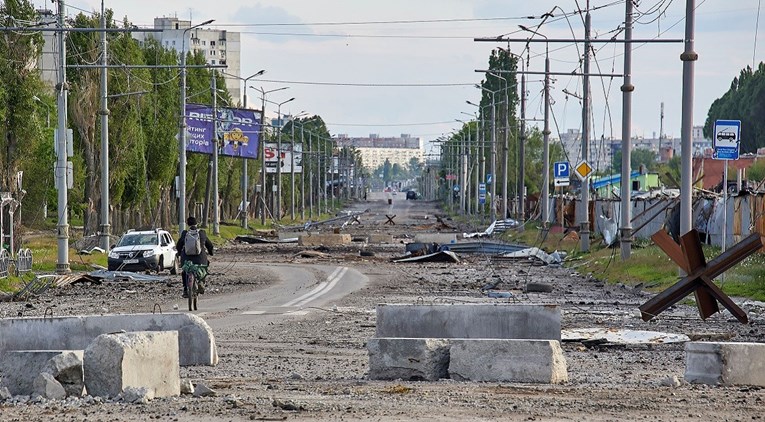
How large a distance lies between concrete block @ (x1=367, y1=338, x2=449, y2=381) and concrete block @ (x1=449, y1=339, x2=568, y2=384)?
0.12m

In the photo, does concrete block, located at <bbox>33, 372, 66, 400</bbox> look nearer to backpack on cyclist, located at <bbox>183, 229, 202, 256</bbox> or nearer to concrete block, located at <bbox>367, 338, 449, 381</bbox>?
concrete block, located at <bbox>367, 338, 449, 381</bbox>

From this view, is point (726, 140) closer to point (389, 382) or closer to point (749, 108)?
point (389, 382)

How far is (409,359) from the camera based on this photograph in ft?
45.9

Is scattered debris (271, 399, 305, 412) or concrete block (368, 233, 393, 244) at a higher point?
scattered debris (271, 399, 305, 412)

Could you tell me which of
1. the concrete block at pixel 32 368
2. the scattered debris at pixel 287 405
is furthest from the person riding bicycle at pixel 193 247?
the scattered debris at pixel 287 405

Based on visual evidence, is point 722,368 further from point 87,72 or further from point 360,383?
point 87,72

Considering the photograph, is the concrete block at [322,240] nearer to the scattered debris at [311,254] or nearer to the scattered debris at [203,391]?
the scattered debris at [311,254]

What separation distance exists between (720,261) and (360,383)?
9.07 metres

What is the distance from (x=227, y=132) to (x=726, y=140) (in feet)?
178

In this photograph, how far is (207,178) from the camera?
91.1 metres

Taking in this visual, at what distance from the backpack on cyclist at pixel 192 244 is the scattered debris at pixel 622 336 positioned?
326 inches

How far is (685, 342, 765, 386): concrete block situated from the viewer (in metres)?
13.2

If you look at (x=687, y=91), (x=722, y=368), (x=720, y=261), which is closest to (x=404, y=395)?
(x=722, y=368)

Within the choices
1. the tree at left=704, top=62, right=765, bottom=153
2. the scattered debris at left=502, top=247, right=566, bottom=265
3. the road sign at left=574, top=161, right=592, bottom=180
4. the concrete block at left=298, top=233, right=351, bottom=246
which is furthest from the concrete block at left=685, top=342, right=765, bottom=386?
the tree at left=704, top=62, right=765, bottom=153
